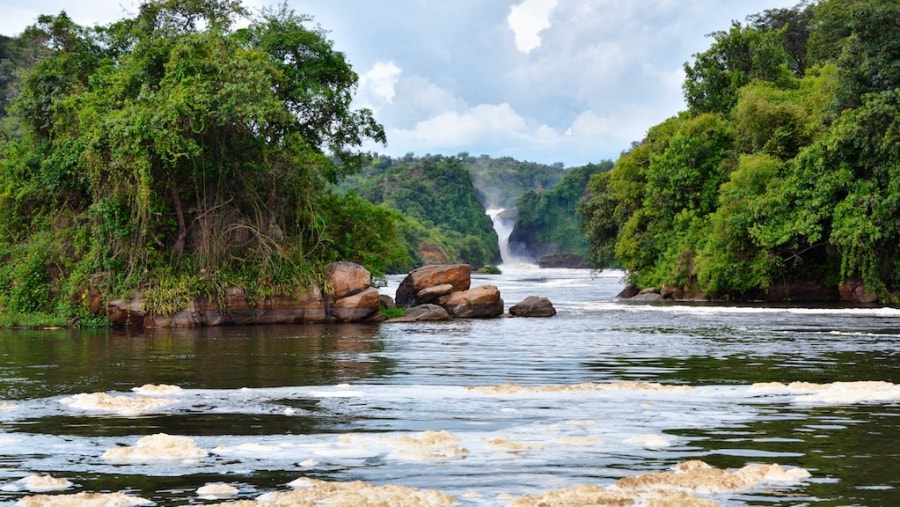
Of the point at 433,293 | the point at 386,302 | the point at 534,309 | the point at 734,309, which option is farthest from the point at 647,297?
the point at 386,302

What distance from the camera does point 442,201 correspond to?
122m

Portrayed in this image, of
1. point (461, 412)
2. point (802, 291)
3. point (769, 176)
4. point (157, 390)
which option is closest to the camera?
point (461, 412)

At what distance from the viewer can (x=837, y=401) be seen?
13531mm

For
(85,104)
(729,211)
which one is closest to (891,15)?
(729,211)

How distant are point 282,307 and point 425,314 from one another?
16.0 ft

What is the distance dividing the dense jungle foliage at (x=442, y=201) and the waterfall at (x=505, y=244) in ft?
13.0

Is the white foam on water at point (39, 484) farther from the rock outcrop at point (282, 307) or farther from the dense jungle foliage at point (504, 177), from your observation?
the dense jungle foliage at point (504, 177)

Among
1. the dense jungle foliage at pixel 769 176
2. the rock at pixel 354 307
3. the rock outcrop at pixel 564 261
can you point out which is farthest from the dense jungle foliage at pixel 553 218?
the rock at pixel 354 307

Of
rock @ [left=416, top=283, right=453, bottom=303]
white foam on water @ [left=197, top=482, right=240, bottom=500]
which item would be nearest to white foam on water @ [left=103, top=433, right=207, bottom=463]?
white foam on water @ [left=197, top=482, right=240, bottom=500]

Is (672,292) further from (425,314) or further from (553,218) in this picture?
(553,218)

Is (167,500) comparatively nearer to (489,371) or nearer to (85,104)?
(489,371)

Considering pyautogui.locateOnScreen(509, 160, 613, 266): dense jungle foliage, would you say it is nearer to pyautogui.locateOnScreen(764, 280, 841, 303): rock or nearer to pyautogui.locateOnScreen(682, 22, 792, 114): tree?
pyautogui.locateOnScreen(682, 22, 792, 114): tree

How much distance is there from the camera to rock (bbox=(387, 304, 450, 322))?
108ft

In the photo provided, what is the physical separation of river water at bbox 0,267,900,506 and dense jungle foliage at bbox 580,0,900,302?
13.7 m
